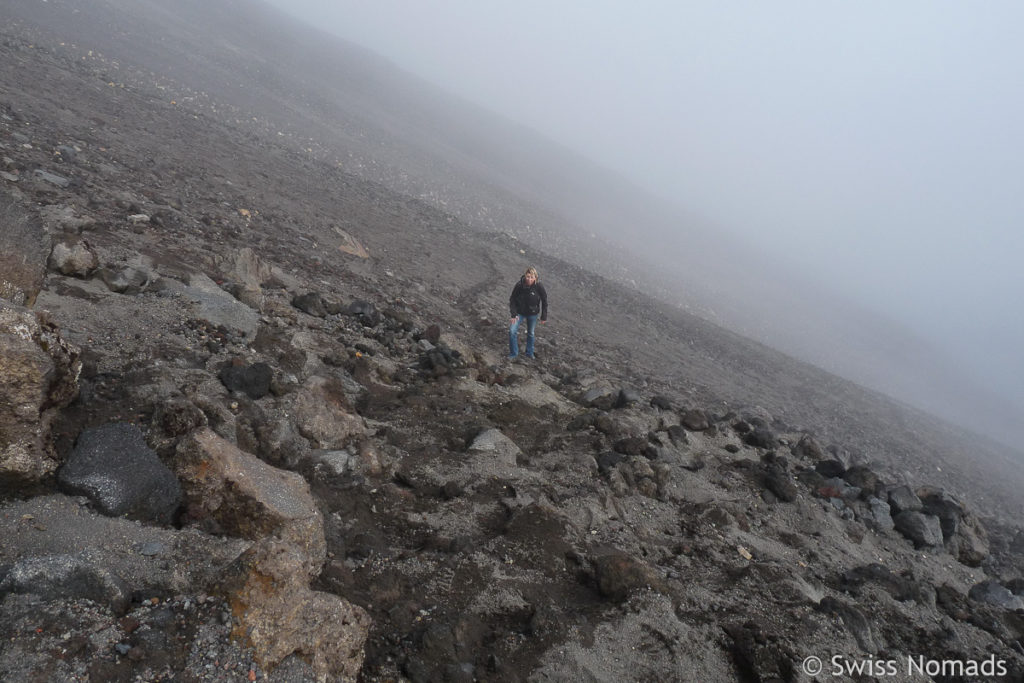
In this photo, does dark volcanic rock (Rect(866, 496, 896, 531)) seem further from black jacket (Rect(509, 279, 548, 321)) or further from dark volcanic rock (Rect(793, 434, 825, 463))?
black jacket (Rect(509, 279, 548, 321))

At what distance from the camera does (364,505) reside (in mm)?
4438

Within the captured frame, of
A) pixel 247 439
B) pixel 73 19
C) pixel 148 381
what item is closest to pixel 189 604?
pixel 247 439

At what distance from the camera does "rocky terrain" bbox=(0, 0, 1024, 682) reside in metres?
2.84

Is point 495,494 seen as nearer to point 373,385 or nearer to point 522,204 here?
point 373,385

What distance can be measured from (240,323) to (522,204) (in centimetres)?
2516

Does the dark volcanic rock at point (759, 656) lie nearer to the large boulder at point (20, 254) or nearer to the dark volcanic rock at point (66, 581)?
the dark volcanic rock at point (66, 581)

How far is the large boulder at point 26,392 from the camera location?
307 cm

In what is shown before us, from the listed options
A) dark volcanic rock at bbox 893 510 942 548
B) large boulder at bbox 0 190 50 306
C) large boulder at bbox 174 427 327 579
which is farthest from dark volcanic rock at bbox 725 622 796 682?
large boulder at bbox 0 190 50 306

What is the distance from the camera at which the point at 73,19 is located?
23641 millimetres

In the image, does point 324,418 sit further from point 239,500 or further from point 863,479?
point 863,479

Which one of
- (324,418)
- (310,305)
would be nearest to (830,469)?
(324,418)

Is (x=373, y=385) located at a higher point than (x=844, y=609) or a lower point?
lower

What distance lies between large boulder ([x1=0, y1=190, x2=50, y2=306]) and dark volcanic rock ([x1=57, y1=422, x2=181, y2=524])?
4.40ft

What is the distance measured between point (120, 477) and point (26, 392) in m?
0.70
